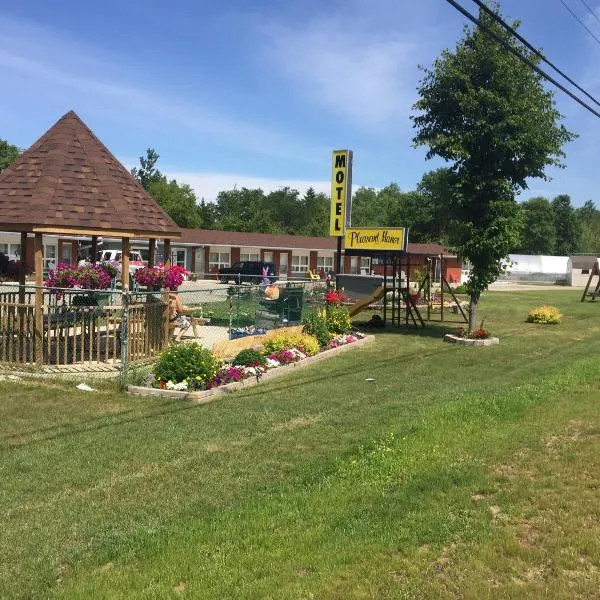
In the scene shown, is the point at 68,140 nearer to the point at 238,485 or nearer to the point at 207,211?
the point at 238,485

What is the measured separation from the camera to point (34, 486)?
552cm

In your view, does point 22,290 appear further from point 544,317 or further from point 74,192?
point 544,317

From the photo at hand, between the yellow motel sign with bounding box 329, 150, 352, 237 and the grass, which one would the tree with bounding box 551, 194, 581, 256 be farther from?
the grass

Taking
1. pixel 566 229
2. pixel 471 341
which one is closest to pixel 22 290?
pixel 471 341

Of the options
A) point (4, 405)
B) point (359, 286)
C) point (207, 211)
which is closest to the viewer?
point (4, 405)

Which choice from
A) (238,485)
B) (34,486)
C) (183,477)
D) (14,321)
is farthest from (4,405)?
(238,485)

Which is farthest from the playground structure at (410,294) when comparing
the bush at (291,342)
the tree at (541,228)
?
the tree at (541,228)

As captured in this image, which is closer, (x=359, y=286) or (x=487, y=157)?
(x=487, y=157)

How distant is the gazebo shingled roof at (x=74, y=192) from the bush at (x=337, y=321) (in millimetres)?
4731

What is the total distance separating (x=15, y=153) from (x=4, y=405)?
248 ft

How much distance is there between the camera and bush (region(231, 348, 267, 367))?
10.7 meters

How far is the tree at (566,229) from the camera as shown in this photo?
107 meters

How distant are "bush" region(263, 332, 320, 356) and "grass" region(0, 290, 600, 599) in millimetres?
2516

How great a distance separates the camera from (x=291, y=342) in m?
12.6
